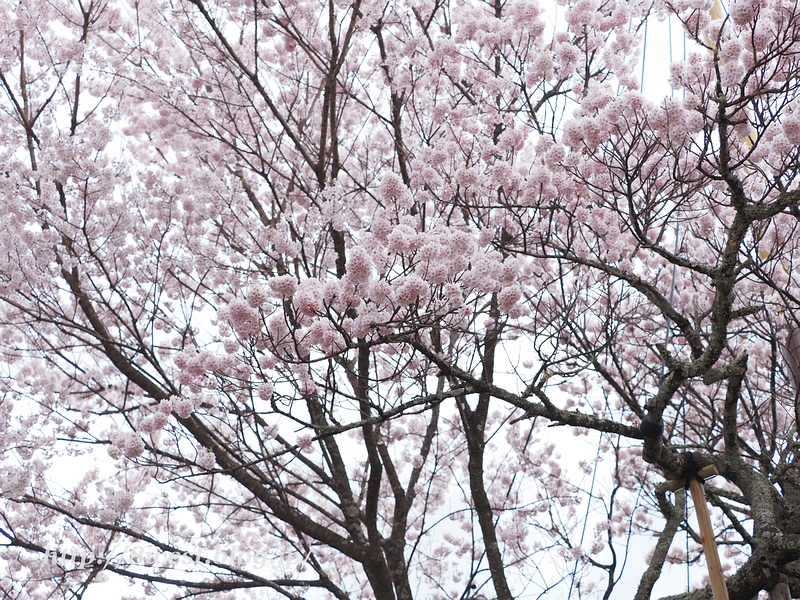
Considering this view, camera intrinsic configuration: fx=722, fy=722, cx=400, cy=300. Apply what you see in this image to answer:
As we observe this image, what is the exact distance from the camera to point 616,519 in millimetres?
7418

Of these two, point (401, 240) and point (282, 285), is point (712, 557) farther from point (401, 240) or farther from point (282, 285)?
point (282, 285)

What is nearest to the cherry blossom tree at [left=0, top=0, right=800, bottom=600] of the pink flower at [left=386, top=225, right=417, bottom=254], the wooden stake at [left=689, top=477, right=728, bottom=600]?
the pink flower at [left=386, top=225, right=417, bottom=254]

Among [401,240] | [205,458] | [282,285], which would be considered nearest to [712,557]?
[401,240]

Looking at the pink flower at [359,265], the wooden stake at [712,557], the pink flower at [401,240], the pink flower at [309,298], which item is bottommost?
the wooden stake at [712,557]

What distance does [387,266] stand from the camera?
2779mm

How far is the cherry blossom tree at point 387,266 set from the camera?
101 inches

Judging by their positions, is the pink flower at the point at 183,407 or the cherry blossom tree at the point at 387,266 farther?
the pink flower at the point at 183,407

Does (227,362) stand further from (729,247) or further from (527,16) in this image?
(527,16)

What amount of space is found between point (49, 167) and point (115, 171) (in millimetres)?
419

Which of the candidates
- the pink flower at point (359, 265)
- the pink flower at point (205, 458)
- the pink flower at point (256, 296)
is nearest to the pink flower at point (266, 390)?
the pink flower at point (256, 296)

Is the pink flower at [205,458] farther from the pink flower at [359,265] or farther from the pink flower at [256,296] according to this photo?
the pink flower at [359,265]

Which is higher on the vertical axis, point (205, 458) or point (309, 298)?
point (205, 458)

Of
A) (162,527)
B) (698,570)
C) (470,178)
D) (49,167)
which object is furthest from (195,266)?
(698,570)

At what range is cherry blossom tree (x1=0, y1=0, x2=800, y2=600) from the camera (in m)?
2.57
